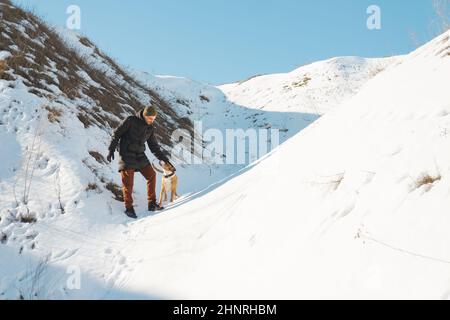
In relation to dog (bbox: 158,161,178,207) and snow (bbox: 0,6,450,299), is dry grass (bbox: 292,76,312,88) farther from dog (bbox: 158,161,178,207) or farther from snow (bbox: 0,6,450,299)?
dog (bbox: 158,161,178,207)

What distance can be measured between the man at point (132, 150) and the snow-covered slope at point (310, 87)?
45.5ft

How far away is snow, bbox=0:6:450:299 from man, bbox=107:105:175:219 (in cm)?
38

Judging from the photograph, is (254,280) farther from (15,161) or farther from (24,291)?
(15,161)

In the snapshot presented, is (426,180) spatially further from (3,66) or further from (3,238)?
(3,66)

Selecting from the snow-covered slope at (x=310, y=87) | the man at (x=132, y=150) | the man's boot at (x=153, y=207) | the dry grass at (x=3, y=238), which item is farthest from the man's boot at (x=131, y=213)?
the snow-covered slope at (x=310, y=87)

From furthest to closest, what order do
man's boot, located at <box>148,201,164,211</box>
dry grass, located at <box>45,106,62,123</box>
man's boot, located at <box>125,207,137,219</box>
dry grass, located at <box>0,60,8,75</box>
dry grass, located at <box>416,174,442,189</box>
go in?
dry grass, located at <box>0,60,8,75</box>
dry grass, located at <box>45,106,62,123</box>
man's boot, located at <box>148,201,164,211</box>
man's boot, located at <box>125,207,137,219</box>
dry grass, located at <box>416,174,442,189</box>

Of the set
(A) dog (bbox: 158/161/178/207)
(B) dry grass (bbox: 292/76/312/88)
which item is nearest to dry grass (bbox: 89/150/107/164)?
(A) dog (bbox: 158/161/178/207)

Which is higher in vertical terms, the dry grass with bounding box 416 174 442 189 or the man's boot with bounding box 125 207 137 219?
the dry grass with bounding box 416 174 442 189

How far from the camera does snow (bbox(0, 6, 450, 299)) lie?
289 centimetres

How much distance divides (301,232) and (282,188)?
1.30 meters

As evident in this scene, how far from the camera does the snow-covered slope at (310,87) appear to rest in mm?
21797

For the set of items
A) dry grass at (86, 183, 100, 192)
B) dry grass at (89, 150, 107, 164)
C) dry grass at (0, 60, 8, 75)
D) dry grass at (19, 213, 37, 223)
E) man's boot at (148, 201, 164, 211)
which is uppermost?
dry grass at (0, 60, 8, 75)

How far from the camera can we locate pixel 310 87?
947 inches

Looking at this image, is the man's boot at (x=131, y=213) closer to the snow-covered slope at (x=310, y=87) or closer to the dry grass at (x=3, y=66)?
the dry grass at (x=3, y=66)
